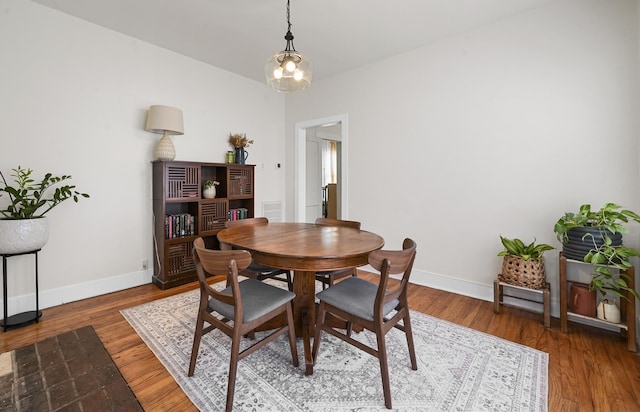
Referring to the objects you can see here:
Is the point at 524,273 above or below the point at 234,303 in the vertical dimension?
below

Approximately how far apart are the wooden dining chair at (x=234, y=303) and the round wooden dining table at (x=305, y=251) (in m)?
0.21

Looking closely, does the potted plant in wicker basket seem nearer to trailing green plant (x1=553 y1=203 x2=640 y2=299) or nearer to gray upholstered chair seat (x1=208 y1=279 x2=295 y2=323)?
trailing green plant (x1=553 y1=203 x2=640 y2=299)

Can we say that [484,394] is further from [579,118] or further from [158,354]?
[579,118]

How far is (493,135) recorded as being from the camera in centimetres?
280

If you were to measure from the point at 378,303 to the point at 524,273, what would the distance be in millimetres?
1776

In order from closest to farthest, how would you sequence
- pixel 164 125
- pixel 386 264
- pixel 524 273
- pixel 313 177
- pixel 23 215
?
pixel 386 264
pixel 23 215
pixel 524 273
pixel 164 125
pixel 313 177

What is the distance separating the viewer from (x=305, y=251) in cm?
163

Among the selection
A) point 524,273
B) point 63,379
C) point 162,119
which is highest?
point 162,119

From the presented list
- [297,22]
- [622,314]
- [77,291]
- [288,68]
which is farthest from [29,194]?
[622,314]

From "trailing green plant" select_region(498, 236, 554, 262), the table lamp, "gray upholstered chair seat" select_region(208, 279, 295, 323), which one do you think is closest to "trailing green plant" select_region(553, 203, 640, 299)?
"trailing green plant" select_region(498, 236, 554, 262)

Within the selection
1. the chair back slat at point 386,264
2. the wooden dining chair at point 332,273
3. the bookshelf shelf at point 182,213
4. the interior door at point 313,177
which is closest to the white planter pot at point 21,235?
the bookshelf shelf at point 182,213

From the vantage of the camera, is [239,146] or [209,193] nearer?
[209,193]

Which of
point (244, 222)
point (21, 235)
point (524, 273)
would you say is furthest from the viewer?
point (244, 222)

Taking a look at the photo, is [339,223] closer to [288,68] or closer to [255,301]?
[255,301]
